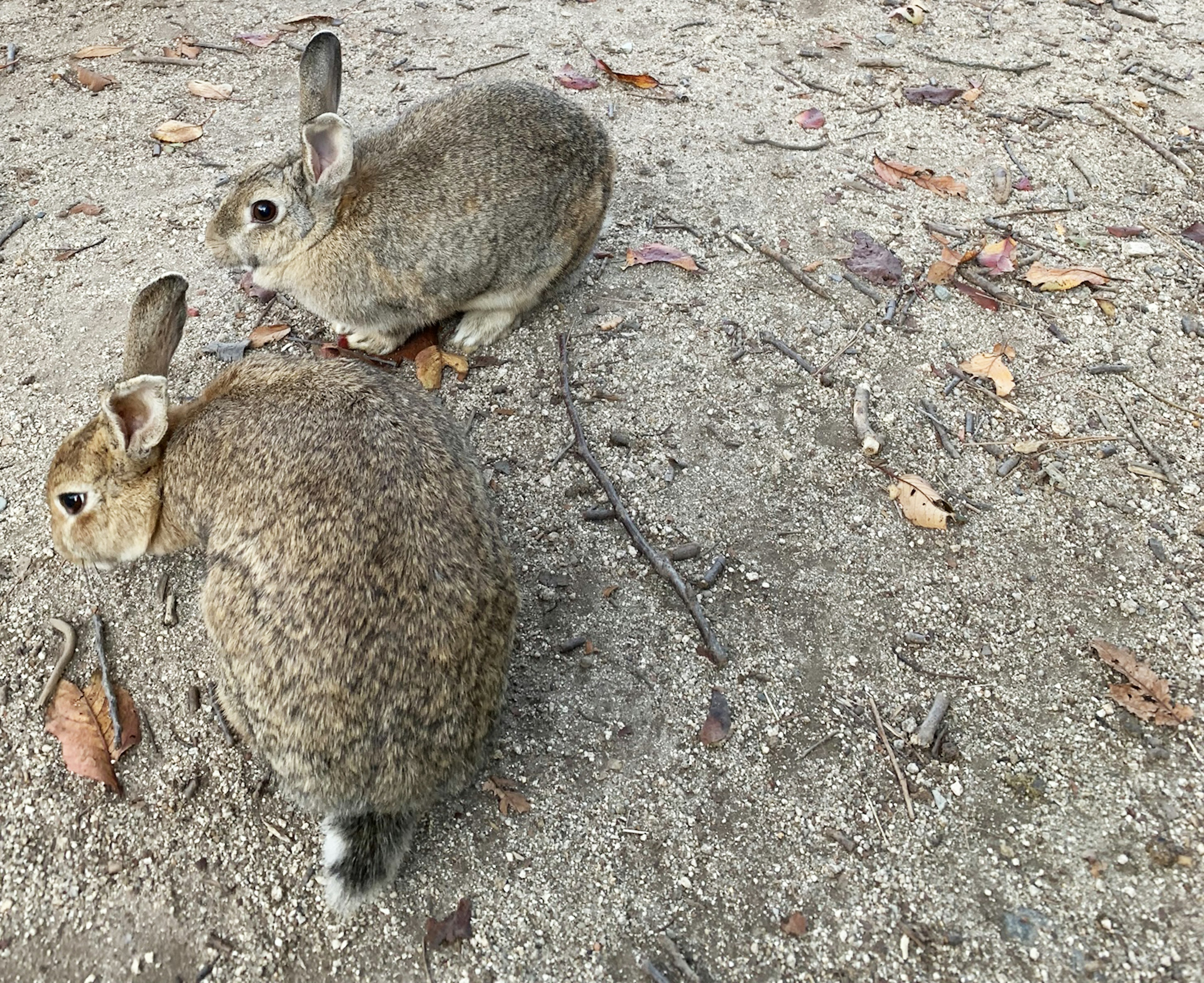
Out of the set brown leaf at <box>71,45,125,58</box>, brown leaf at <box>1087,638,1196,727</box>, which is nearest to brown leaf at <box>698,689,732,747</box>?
brown leaf at <box>1087,638,1196,727</box>

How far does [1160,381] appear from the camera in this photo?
476cm

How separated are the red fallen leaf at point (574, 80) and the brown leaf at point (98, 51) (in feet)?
11.8

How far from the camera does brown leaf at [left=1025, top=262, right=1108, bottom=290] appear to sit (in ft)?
17.1

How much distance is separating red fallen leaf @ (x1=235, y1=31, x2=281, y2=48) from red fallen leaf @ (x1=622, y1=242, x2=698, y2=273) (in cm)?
402

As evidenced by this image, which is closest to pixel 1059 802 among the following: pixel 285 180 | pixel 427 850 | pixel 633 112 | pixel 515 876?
pixel 515 876

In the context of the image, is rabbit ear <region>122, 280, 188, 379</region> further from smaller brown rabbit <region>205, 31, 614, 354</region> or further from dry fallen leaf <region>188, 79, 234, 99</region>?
dry fallen leaf <region>188, 79, 234, 99</region>

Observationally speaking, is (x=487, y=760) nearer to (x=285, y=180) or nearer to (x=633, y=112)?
(x=285, y=180)

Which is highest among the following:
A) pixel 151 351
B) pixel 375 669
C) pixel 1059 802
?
pixel 151 351

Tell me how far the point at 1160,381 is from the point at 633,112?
161 inches

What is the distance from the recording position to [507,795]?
11.0 ft

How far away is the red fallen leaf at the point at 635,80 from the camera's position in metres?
6.88

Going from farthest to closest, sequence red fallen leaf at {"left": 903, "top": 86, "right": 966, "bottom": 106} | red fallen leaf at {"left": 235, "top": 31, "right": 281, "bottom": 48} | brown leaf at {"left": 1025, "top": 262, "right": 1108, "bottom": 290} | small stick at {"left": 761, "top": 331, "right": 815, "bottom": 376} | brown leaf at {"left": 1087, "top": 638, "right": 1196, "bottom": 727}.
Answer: red fallen leaf at {"left": 235, "top": 31, "right": 281, "bottom": 48} < red fallen leaf at {"left": 903, "top": 86, "right": 966, "bottom": 106} < brown leaf at {"left": 1025, "top": 262, "right": 1108, "bottom": 290} < small stick at {"left": 761, "top": 331, "right": 815, "bottom": 376} < brown leaf at {"left": 1087, "top": 638, "right": 1196, "bottom": 727}

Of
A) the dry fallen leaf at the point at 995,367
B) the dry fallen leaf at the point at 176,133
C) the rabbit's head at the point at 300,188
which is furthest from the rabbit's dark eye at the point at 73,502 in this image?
the dry fallen leaf at the point at 995,367

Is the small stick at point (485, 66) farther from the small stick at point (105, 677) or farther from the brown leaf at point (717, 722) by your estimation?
the brown leaf at point (717, 722)
